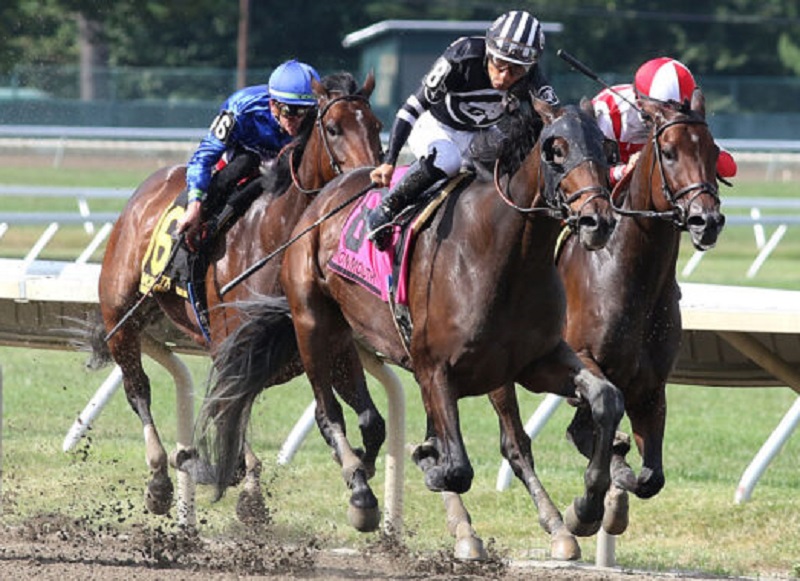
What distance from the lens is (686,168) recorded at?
546 centimetres

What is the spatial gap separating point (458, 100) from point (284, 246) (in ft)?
3.13

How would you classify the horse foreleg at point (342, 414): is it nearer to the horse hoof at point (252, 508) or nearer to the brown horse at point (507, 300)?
the brown horse at point (507, 300)

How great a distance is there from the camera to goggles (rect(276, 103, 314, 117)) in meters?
6.87

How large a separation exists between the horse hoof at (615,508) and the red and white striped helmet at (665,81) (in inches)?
54.5

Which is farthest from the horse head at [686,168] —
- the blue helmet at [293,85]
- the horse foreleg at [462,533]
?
the blue helmet at [293,85]

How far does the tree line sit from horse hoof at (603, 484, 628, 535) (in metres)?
28.0

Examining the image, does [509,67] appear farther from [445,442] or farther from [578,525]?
[578,525]

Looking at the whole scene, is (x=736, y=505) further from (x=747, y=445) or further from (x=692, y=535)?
(x=747, y=445)

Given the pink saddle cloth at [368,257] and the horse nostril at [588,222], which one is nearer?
the horse nostril at [588,222]

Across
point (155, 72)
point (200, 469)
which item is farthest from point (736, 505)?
point (155, 72)

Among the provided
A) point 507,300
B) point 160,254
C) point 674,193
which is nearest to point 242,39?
point 160,254

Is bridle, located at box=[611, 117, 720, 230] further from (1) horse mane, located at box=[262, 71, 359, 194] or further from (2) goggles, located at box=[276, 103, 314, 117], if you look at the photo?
(2) goggles, located at box=[276, 103, 314, 117]

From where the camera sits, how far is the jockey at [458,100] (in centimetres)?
546

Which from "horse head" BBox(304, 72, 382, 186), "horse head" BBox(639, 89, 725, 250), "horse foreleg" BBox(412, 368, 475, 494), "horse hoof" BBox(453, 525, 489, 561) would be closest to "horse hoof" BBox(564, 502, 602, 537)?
"horse hoof" BBox(453, 525, 489, 561)
